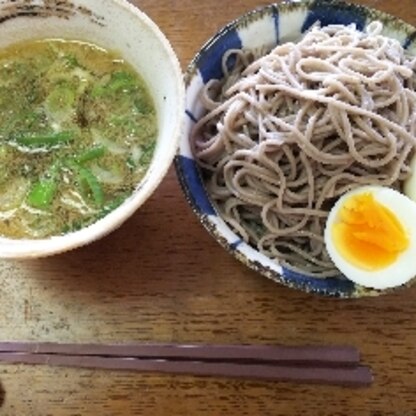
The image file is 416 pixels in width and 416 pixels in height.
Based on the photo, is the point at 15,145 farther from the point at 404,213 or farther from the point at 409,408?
the point at 409,408

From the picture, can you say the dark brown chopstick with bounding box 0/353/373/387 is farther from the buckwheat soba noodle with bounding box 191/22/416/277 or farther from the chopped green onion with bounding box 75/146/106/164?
the chopped green onion with bounding box 75/146/106/164

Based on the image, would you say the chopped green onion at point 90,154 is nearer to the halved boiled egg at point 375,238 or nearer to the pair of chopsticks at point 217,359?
the pair of chopsticks at point 217,359

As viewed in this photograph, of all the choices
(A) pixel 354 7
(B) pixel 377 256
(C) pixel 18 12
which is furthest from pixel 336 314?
(C) pixel 18 12

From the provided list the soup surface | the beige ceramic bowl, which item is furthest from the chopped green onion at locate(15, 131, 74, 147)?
the beige ceramic bowl

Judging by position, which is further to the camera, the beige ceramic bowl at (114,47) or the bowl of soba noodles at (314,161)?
the bowl of soba noodles at (314,161)

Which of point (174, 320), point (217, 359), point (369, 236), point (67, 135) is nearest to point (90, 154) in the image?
point (67, 135)

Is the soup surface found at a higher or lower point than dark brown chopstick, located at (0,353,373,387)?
higher

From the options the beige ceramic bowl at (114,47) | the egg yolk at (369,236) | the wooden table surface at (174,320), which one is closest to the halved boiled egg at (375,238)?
the egg yolk at (369,236)
